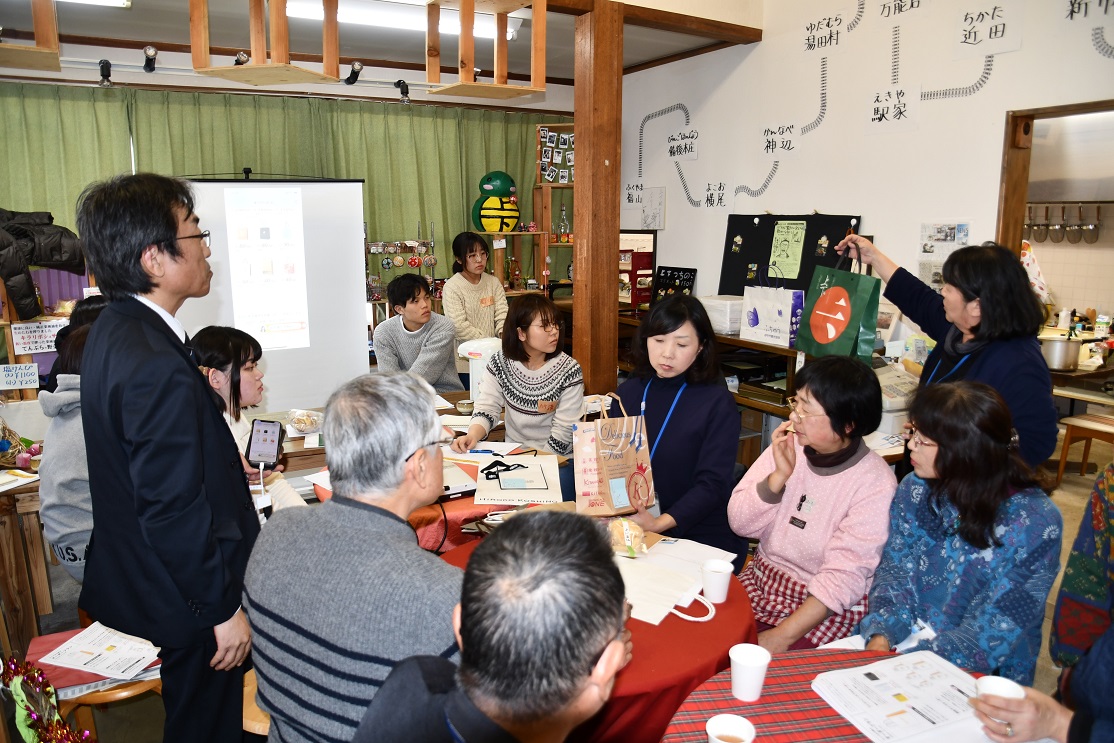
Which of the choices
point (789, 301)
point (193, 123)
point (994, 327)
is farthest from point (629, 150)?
point (994, 327)

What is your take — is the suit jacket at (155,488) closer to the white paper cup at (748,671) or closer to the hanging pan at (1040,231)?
the white paper cup at (748,671)

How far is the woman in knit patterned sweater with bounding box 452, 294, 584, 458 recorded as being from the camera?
3094mm

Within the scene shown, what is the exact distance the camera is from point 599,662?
0.94 m

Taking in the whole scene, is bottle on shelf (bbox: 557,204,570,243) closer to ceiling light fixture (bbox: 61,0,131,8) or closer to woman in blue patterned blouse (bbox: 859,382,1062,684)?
ceiling light fixture (bbox: 61,0,131,8)

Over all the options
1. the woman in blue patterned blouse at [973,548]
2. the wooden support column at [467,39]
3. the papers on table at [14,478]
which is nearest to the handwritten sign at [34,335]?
the papers on table at [14,478]

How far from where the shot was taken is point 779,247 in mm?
4898

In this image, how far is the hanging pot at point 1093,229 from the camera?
689cm

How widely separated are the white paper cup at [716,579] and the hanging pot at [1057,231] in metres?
7.16

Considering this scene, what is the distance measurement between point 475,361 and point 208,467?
81.3 inches

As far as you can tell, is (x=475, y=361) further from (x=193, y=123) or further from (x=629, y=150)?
(x=193, y=123)

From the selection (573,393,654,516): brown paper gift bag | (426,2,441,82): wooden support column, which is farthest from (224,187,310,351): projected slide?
(573,393,654,516): brown paper gift bag

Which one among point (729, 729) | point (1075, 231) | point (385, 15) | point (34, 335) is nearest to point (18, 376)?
point (34, 335)

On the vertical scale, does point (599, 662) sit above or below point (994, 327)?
below

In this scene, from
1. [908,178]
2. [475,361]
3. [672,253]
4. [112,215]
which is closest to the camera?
[112,215]
